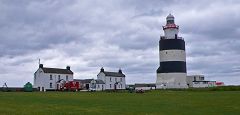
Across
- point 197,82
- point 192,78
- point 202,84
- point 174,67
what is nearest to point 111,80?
point 192,78

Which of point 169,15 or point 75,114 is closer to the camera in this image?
point 75,114

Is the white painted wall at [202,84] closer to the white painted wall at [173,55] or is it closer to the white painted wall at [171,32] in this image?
the white painted wall at [173,55]

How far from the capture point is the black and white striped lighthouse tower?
75.0 metres

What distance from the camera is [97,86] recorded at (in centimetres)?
9562

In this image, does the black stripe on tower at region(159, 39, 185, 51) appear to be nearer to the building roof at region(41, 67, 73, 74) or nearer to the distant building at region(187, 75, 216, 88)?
the distant building at region(187, 75, 216, 88)

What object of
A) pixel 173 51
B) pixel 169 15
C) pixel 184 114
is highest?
pixel 169 15

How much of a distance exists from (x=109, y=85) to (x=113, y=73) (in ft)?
15.1

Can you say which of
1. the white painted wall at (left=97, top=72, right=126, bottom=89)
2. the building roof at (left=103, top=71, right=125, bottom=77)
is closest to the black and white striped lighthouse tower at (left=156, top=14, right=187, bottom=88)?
the white painted wall at (left=97, top=72, right=126, bottom=89)

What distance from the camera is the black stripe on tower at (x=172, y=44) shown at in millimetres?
75938

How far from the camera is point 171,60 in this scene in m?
74.9

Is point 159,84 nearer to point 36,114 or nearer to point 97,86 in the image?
point 97,86

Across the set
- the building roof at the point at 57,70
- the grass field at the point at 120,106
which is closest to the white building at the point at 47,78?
the building roof at the point at 57,70

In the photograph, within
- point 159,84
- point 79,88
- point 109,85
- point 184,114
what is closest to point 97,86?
point 109,85

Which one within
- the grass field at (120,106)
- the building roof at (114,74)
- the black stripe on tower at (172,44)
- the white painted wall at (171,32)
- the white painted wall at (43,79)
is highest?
the white painted wall at (171,32)
